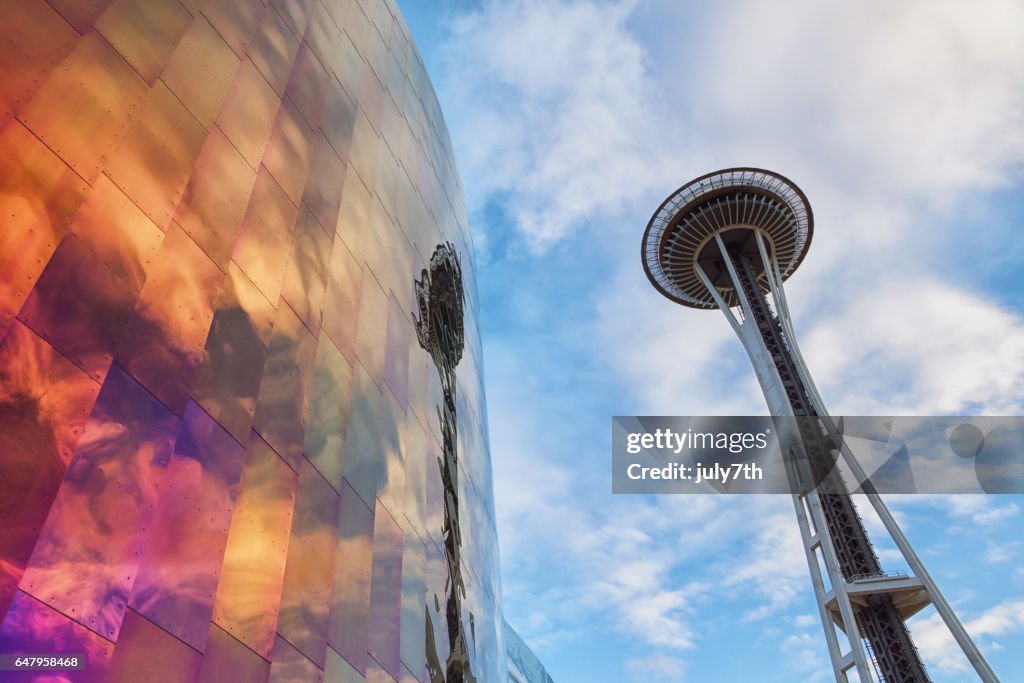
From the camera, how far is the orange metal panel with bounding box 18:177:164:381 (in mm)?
6863

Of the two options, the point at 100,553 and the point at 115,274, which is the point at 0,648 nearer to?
the point at 100,553

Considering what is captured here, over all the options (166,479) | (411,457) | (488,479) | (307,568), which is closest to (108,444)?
(166,479)

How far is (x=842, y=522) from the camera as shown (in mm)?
46719

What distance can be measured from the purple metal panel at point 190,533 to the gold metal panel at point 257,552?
0.81 ft

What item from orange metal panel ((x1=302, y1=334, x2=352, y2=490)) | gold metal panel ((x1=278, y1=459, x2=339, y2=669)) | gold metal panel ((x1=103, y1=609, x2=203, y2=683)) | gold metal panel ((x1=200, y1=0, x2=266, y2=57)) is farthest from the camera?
orange metal panel ((x1=302, y1=334, x2=352, y2=490))

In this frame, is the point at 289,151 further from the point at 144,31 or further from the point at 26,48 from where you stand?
the point at 26,48

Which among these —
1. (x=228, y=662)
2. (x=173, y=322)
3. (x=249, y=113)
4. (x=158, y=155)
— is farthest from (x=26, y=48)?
(x=228, y=662)

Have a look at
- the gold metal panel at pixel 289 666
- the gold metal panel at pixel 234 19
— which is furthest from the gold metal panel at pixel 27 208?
the gold metal panel at pixel 289 666

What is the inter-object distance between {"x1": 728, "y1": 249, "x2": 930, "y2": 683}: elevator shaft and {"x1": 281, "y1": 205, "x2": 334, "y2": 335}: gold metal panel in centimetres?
4070

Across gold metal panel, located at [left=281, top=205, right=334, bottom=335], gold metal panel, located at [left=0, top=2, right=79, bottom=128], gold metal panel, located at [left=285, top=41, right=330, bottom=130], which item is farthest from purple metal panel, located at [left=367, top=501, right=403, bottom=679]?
gold metal panel, located at [left=0, top=2, right=79, bottom=128]

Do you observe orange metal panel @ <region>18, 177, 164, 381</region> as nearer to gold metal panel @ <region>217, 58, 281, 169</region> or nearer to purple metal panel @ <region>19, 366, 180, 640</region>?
purple metal panel @ <region>19, 366, 180, 640</region>

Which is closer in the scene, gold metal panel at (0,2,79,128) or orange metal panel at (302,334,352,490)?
gold metal panel at (0,2,79,128)

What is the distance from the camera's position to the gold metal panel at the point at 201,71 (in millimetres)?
9703

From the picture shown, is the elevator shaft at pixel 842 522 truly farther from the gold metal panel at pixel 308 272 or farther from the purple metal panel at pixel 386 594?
the gold metal panel at pixel 308 272
